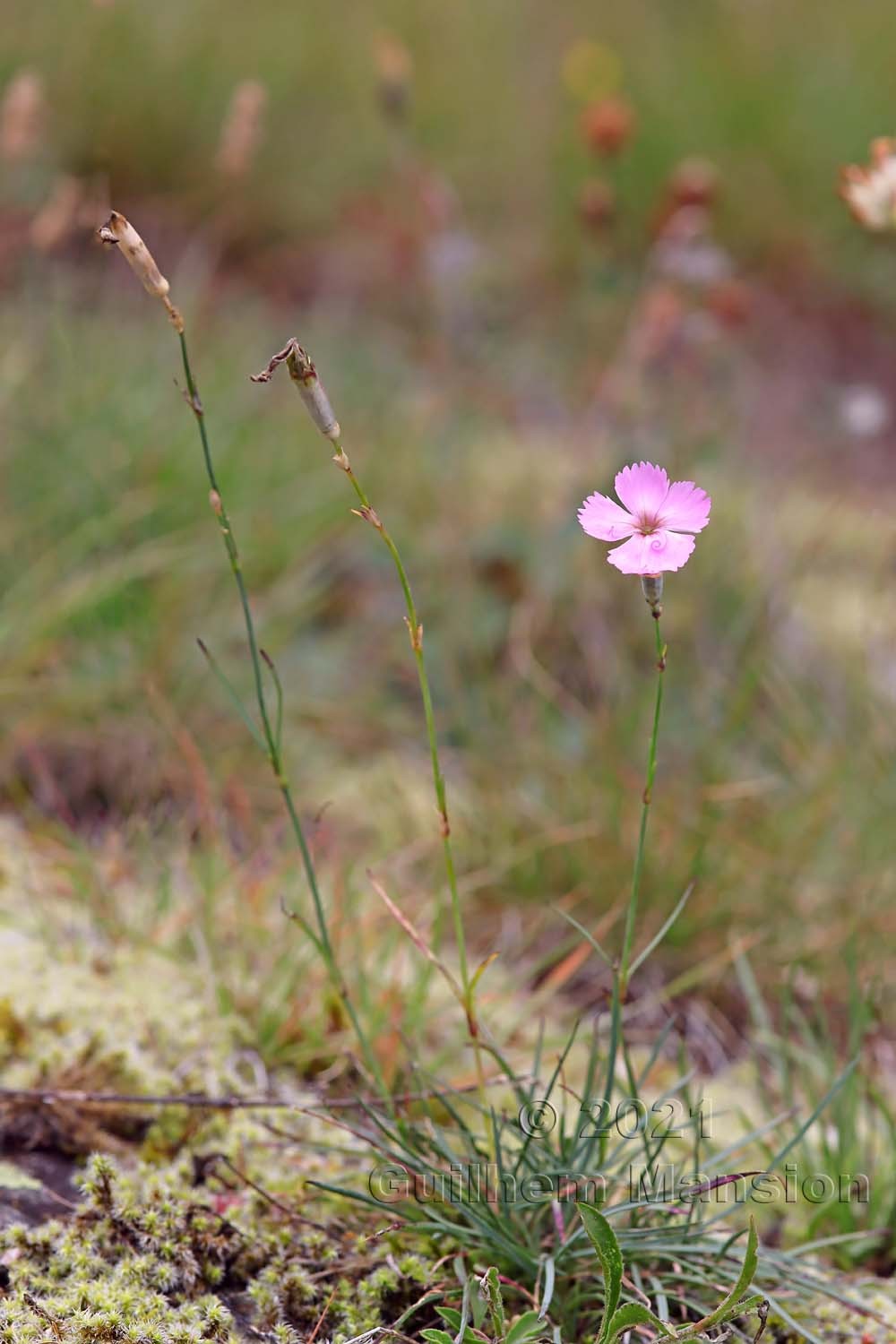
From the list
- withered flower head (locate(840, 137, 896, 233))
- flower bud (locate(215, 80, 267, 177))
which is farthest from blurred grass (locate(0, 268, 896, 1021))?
withered flower head (locate(840, 137, 896, 233))

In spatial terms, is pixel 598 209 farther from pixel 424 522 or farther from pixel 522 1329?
pixel 522 1329

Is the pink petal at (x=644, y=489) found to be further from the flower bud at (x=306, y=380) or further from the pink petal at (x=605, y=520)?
the flower bud at (x=306, y=380)

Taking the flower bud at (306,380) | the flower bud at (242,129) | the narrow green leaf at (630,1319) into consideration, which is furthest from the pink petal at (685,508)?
the flower bud at (242,129)

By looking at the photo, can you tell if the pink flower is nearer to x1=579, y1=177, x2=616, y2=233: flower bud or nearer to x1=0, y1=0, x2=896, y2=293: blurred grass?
x1=579, y1=177, x2=616, y2=233: flower bud

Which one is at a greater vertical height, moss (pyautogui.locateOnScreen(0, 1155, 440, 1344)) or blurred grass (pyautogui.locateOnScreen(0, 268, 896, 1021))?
blurred grass (pyautogui.locateOnScreen(0, 268, 896, 1021))

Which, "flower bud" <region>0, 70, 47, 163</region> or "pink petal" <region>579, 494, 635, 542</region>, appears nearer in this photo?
"pink petal" <region>579, 494, 635, 542</region>

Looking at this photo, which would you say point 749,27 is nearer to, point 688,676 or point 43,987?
point 688,676

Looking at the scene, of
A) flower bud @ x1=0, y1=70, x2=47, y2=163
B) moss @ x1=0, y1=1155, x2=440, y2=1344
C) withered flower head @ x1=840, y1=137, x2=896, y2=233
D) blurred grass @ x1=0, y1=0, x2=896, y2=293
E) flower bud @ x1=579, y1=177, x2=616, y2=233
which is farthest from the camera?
blurred grass @ x1=0, y1=0, x2=896, y2=293
